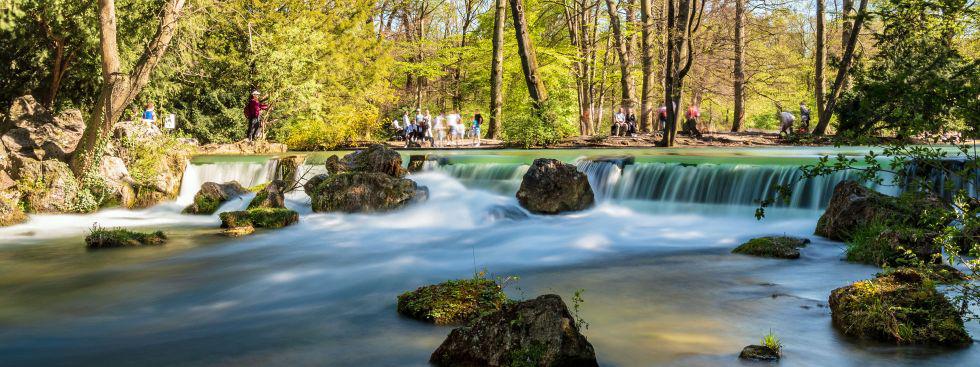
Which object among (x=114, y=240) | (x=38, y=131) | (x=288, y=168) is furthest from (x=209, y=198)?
(x=38, y=131)

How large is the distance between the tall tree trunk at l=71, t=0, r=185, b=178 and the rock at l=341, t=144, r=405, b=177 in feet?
15.8

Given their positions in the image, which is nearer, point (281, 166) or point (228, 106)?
point (281, 166)

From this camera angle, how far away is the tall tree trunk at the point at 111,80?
649 inches

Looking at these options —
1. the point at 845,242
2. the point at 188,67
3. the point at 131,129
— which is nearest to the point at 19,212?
the point at 131,129

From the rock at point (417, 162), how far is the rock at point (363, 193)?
10.5 ft

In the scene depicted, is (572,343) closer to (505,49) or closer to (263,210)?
(263,210)

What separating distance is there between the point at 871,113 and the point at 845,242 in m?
6.14

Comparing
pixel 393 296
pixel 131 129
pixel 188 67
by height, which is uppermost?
pixel 188 67

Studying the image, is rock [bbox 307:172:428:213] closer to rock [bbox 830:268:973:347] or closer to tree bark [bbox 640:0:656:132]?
rock [bbox 830:268:973:347]

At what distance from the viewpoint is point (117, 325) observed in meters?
7.41

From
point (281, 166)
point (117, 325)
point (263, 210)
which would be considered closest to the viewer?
point (117, 325)

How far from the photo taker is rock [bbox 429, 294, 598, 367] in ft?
17.3

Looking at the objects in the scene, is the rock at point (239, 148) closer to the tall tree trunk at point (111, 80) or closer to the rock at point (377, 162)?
the tall tree trunk at point (111, 80)

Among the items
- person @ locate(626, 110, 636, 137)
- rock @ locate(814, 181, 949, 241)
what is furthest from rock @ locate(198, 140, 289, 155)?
rock @ locate(814, 181, 949, 241)
